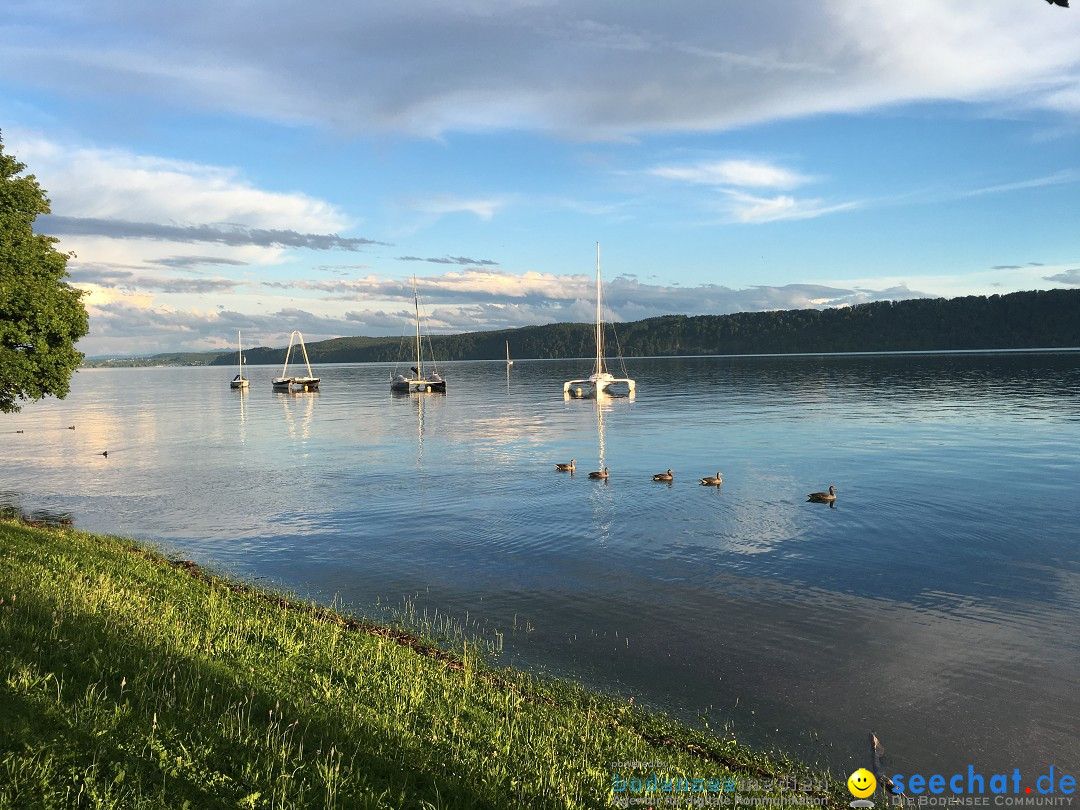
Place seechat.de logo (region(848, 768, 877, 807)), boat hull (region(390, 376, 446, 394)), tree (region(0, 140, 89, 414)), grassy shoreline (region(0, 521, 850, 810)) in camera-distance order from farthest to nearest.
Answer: boat hull (region(390, 376, 446, 394))
tree (region(0, 140, 89, 414))
seechat.de logo (region(848, 768, 877, 807))
grassy shoreline (region(0, 521, 850, 810))

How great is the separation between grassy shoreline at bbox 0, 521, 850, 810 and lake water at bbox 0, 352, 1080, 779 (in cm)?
258

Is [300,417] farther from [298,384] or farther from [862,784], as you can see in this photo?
[862,784]

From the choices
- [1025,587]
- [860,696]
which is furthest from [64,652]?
[1025,587]

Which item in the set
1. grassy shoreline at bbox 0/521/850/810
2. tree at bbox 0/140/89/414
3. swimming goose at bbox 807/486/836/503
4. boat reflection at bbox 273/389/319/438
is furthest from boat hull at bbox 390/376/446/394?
grassy shoreline at bbox 0/521/850/810

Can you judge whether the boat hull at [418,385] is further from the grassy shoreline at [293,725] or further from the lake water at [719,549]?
the grassy shoreline at [293,725]

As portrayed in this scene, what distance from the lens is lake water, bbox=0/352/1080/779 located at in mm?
14578

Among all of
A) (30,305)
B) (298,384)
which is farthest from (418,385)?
(30,305)

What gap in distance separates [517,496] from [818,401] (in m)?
65.2

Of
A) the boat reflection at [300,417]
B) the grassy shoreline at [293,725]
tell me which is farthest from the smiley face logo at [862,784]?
the boat reflection at [300,417]

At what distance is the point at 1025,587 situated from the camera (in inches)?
837

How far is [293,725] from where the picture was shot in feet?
30.2

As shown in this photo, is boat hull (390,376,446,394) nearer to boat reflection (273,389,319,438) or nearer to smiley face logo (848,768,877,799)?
boat reflection (273,389,319,438)

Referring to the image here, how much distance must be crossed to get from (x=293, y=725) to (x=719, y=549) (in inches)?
768

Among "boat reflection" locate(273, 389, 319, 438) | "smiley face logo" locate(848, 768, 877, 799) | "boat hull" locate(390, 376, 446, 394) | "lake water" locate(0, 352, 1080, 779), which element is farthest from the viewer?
"boat hull" locate(390, 376, 446, 394)
